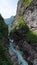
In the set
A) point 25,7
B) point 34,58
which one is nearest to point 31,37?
point 34,58

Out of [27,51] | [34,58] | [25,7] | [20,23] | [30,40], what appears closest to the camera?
[34,58]

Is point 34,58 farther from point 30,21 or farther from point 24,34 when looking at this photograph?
point 30,21

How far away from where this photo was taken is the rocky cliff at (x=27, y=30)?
86.6 meters

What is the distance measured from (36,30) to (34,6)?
15.9 meters

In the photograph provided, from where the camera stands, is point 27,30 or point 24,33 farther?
point 27,30

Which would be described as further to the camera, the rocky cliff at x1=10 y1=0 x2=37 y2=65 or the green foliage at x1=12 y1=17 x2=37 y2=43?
the green foliage at x1=12 y1=17 x2=37 y2=43

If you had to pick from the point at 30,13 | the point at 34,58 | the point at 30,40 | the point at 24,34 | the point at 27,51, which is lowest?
the point at 34,58

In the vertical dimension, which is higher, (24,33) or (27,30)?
(27,30)

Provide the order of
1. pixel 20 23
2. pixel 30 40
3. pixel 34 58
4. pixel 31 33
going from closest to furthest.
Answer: pixel 34 58 < pixel 30 40 < pixel 31 33 < pixel 20 23

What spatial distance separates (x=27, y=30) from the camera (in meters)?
110

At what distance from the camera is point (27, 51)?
8800 centimetres

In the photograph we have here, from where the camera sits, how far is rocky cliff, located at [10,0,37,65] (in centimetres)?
8657

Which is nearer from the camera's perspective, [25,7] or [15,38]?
[15,38]

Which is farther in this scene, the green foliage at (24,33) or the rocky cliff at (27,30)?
the green foliage at (24,33)
